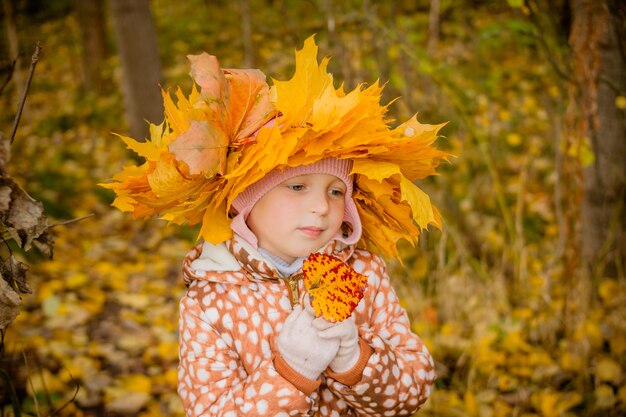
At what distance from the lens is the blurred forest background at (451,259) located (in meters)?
2.55

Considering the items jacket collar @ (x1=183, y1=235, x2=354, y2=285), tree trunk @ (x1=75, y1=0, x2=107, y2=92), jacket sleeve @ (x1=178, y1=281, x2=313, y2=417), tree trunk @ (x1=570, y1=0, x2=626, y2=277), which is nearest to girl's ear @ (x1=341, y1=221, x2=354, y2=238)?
jacket collar @ (x1=183, y1=235, x2=354, y2=285)

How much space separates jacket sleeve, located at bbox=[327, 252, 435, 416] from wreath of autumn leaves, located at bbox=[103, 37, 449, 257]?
0.98 ft

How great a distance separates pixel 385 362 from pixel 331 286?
0.31 meters

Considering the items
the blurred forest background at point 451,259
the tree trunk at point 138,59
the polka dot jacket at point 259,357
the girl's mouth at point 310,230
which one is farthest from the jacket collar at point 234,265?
the tree trunk at point 138,59

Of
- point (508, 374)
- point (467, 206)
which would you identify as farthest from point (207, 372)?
point (467, 206)

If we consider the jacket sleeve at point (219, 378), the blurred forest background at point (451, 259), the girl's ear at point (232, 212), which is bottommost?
the blurred forest background at point (451, 259)

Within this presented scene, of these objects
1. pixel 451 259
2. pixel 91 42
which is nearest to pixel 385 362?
pixel 451 259

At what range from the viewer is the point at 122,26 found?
5.12 meters

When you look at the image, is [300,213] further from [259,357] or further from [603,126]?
[603,126]

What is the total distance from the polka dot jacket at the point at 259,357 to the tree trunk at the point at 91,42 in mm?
7303

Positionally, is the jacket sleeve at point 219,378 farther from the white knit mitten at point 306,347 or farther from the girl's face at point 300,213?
the girl's face at point 300,213

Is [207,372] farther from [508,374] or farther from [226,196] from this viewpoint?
[508,374]

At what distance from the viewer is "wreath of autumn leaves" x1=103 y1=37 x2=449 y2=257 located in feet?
4.55

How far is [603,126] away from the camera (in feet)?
9.50
